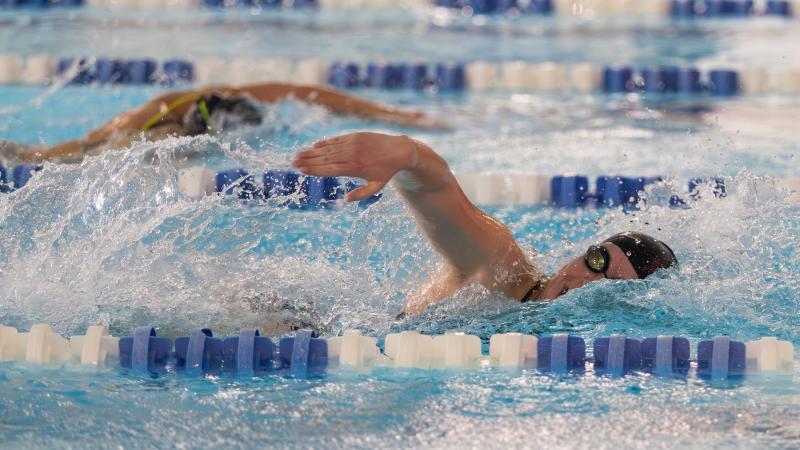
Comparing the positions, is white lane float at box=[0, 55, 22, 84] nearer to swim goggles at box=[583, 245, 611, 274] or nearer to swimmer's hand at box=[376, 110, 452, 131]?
swimmer's hand at box=[376, 110, 452, 131]

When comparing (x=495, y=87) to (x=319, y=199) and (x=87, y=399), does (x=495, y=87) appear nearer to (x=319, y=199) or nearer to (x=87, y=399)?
(x=319, y=199)

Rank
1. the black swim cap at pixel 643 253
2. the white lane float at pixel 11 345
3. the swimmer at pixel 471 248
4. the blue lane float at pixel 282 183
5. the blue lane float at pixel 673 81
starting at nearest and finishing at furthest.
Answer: the swimmer at pixel 471 248, the white lane float at pixel 11 345, the black swim cap at pixel 643 253, the blue lane float at pixel 282 183, the blue lane float at pixel 673 81

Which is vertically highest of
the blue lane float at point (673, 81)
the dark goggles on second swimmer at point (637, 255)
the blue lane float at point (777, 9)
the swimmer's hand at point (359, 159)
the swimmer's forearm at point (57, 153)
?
the blue lane float at point (777, 9)

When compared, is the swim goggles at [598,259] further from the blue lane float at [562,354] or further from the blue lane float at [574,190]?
the blue lane float at [574,190]

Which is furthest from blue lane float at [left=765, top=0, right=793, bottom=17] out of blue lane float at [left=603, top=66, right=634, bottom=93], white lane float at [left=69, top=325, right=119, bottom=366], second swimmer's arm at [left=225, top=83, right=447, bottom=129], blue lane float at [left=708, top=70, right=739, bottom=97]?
white lane float at [left=69, top=325, right=119, bottom=366]

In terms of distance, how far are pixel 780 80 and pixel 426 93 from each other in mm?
1674

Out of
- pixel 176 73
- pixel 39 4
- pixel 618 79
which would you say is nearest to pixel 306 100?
pixel 176 73

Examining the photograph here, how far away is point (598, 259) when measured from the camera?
2703mm

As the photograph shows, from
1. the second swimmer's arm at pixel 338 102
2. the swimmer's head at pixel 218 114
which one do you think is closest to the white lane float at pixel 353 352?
the swimmer's head at pixel 218 114

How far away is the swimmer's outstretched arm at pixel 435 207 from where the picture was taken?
229 cm

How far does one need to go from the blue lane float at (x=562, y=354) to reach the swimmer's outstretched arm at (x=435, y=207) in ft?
0.85

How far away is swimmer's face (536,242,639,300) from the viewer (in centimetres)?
271

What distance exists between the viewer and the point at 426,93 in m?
5.53

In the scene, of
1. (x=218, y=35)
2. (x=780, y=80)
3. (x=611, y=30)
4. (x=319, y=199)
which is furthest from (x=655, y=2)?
(x=319, y=199)
